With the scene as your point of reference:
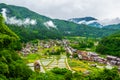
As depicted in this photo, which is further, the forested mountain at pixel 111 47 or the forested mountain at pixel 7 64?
the forested mountain at pixel 111 47

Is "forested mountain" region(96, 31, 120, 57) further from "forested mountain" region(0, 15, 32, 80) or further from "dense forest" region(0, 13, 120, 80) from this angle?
"forested mountain" region(0, 15, 32, 80)

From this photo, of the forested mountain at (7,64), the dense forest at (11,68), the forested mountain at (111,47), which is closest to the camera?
the forested mountain at (7,64)

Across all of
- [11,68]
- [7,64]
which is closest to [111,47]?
[11,68]

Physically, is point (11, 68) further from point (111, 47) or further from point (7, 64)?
point (111, 47)

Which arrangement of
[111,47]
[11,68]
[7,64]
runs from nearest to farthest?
[7,64]
[11,68]
[111,47]

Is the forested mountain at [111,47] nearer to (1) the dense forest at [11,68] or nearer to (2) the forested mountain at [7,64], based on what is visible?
(1) the dense forest at [11,68]

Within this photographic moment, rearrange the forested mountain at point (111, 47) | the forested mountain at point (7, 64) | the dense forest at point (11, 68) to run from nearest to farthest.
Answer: the forested mountain at point (7, 64) → the dense forest at point (11, 68) → the forested mountain at point (111, 47)

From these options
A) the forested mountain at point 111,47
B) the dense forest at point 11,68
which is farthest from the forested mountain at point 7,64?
the forested mountain at point 111,47

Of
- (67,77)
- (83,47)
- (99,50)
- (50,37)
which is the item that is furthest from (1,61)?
(50,37)

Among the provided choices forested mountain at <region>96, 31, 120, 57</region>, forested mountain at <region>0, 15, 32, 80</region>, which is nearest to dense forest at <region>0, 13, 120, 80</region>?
forested mountain at <region>0, 15, 32, 80</region>

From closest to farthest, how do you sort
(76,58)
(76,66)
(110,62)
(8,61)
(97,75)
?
(8,61) → (97,75) → (76,66) → (110,62) → (76,58)

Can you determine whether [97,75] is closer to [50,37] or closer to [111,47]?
[111,47]
